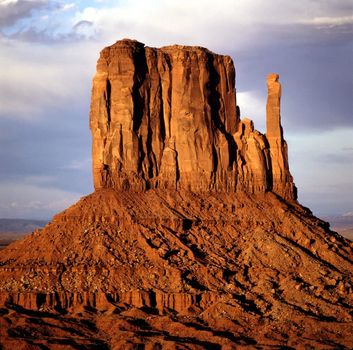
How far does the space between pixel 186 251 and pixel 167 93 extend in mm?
17782

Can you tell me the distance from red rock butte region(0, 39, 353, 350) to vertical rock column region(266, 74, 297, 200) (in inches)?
4.8

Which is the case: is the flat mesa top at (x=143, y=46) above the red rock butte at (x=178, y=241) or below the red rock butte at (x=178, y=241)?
above

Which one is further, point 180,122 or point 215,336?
point 180,122

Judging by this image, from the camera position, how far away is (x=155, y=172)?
9556cm

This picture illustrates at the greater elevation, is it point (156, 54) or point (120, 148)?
point (156, 54)

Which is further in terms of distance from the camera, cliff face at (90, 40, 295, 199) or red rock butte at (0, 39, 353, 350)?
cliff face at (90, 40, 295, 199)

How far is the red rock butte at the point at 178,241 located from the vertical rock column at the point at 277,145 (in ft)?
0.40

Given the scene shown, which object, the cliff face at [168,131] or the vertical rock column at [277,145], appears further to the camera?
the vertical rock column at [277,145]

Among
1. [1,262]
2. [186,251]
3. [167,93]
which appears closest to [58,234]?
[1,262]

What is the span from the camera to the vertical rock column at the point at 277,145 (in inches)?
3920

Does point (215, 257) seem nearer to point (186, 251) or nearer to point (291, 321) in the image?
point (186, 251)

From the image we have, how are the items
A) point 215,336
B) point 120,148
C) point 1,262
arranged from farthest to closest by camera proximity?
point 120,148, point 1,262, point 215,336

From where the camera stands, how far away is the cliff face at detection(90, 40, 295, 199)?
94438mm

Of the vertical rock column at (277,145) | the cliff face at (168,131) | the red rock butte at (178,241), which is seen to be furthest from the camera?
the vertical rock column at (277,145)
